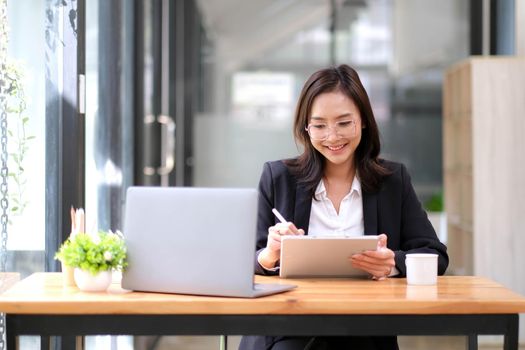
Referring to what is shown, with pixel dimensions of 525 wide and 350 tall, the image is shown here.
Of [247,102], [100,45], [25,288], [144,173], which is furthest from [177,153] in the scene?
[25,288]

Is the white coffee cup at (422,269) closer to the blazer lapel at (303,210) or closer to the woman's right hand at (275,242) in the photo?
the woman's right hand at (275,242)

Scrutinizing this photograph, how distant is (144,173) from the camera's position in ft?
19.7

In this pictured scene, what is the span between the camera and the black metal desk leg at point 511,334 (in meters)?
2.31

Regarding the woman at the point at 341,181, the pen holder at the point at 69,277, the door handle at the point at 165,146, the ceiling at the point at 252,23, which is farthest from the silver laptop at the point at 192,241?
the ceiling at the point at 252,23

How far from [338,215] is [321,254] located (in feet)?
1.42

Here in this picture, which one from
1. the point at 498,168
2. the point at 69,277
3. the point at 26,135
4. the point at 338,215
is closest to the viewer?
the point at 69,277

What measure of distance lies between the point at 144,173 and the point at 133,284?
142 inches

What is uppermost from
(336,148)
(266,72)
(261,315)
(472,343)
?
(266,72)

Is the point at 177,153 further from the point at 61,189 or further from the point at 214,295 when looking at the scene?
the point at 214,295

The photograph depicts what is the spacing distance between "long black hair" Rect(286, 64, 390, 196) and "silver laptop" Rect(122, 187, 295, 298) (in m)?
0.69

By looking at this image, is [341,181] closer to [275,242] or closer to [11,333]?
[275,242]

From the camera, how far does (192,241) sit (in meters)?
2.34

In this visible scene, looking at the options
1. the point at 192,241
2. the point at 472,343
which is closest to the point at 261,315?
the point at 192,241

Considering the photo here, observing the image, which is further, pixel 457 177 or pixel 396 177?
pixel 457 177
